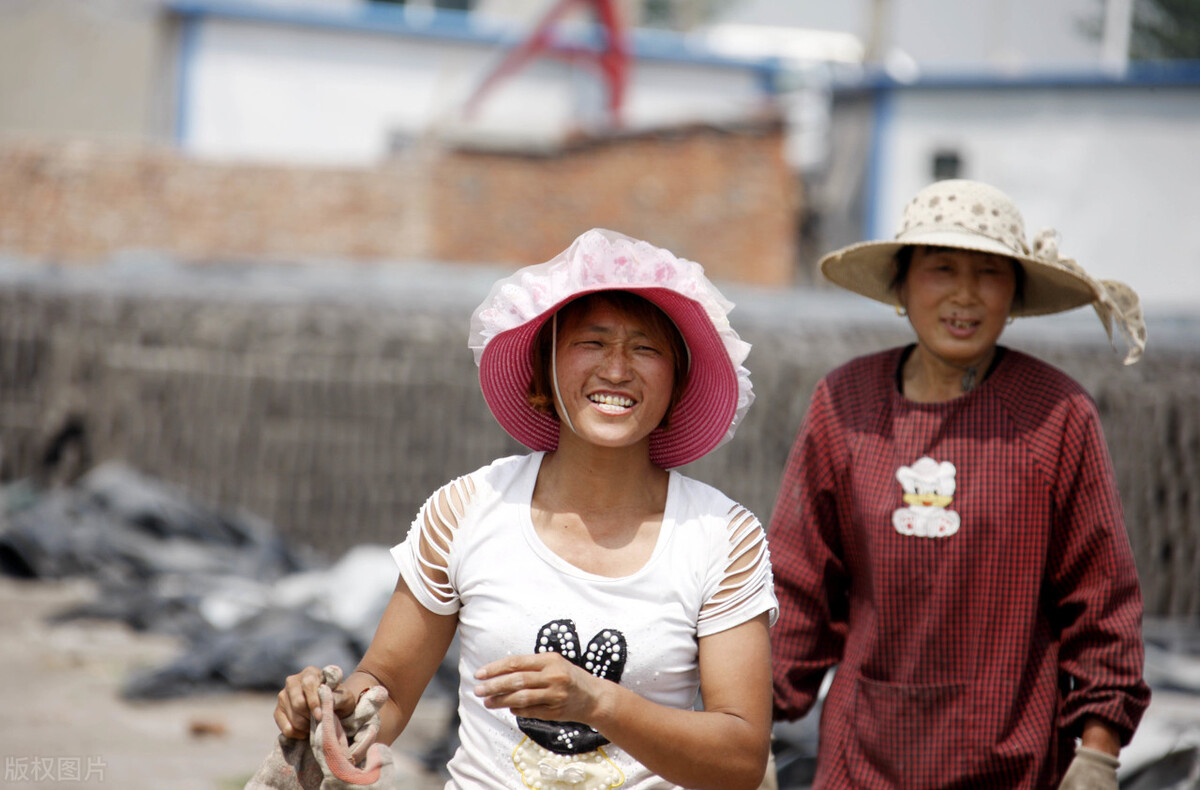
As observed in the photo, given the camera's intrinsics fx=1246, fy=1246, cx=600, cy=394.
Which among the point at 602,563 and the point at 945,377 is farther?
the point at 945,377

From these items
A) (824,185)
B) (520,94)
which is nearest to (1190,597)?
(824,185)

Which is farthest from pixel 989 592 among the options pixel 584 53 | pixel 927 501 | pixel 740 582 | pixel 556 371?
pixel 584 53

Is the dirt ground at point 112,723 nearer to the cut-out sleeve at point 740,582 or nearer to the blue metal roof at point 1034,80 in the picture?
the cut-out sleeve at point 740,582

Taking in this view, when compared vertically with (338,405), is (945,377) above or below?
above

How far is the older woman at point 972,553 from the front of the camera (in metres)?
2.49

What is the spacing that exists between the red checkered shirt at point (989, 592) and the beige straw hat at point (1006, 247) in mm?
195

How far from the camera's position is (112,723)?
4625 millimetres

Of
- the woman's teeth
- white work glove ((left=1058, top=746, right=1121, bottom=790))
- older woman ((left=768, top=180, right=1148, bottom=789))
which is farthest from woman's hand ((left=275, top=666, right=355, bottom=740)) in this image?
white work glove ((left=1058, top=746, right=1121, bottom=790))

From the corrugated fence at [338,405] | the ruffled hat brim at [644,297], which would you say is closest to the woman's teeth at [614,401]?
the ruffled hat brim at [644,297]

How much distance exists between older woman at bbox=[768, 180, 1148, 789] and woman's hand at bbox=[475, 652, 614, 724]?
1.09 meters

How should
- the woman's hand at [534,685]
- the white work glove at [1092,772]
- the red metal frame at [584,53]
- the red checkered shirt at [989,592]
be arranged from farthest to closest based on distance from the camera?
the red metal frame at [584,53] → the red checkered shirt at [989,592] → the white work glove at [1092,772] → the woman's hand at [534,685]

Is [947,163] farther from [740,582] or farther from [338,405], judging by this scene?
[740,582]

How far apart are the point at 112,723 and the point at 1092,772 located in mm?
3595

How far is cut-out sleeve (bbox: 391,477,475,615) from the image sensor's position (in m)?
1.98
